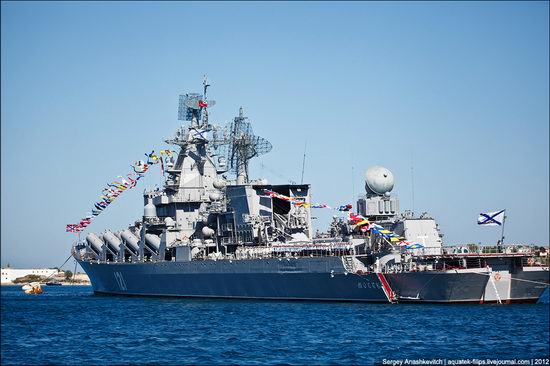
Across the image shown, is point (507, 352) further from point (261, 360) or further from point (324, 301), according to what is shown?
point (324, 301)

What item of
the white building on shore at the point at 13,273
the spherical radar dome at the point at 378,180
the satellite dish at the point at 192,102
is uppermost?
the satellite dish at the point at 192,102

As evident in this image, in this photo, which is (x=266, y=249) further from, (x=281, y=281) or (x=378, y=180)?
(x=378, y=180)

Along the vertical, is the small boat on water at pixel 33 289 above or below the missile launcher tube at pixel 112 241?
below

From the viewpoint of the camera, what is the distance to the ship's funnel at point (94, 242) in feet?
216

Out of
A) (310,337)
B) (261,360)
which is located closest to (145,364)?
(261,360)

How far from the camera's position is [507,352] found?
27156 millimetres

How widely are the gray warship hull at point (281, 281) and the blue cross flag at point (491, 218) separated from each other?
2791 mm

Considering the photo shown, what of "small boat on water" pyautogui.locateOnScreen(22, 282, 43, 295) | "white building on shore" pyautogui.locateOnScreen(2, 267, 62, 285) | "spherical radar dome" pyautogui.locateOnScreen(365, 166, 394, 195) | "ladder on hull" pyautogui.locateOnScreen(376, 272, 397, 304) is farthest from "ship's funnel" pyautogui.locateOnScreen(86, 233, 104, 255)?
"white building on shore" pyautogui.locateOnScreen(2, 267, 62, 285)

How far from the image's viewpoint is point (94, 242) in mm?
66250

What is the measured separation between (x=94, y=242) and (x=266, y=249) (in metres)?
21.3

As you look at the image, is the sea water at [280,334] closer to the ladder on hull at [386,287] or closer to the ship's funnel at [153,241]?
the ladder on hull at [386,287]

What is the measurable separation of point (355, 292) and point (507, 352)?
1837 centimetres

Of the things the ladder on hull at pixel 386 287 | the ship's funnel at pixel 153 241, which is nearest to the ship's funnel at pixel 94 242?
the ship's funnel at pixel 153 241

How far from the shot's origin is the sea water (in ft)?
89.4
